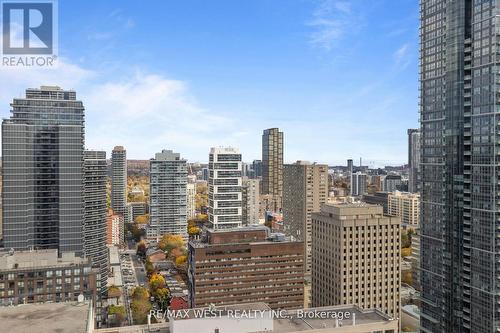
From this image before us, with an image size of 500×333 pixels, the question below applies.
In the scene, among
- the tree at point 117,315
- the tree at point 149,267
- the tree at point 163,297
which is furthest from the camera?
the tree at point 149,267

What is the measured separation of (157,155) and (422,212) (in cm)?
10298

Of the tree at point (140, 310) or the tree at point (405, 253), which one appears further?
the tree at point (405, 253)

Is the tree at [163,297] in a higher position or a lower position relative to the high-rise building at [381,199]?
lower

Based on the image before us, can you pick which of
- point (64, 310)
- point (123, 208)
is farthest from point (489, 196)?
point (123, 208)

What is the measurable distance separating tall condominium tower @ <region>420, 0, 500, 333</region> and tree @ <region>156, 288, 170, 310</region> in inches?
1796

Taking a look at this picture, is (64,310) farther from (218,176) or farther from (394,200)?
(394,200)

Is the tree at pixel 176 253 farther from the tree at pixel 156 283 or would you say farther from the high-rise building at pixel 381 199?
the high-rise building at pixel 381 199

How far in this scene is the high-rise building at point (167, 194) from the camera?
479 feet

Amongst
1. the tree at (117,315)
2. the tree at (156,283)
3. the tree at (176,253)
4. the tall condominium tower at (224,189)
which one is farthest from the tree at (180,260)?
the tree at (117,315)

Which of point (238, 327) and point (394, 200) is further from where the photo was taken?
point (394, 200)

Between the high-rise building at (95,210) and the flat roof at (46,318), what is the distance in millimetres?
56818

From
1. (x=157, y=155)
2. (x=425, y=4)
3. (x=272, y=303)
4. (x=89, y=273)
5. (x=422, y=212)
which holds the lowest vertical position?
(x=272, y=303)

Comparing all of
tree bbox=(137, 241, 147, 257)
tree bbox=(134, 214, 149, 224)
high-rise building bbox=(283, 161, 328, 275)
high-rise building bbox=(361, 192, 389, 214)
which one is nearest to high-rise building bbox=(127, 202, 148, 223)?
tree bbox=(134, 214, 149, 224)

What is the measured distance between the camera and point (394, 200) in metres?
158
